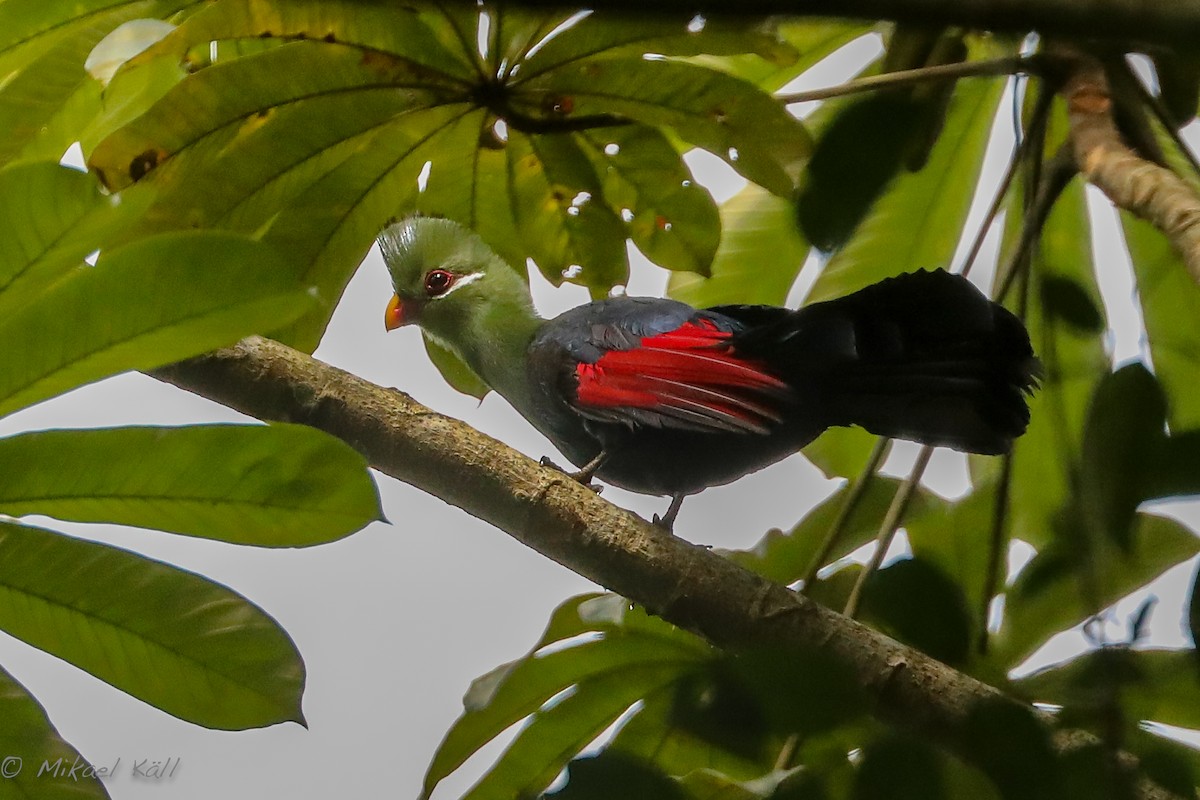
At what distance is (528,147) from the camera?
1.78 meters

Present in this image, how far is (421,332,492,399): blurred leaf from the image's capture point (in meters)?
2.21

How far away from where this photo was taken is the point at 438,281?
210 centimetres

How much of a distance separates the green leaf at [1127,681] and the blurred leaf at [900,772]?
4.9 inches

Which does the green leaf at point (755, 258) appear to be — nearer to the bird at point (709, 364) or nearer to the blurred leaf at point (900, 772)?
the bird at point (709, 364)

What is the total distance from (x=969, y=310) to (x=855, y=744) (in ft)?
2.63

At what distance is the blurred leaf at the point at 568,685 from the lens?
145 cm

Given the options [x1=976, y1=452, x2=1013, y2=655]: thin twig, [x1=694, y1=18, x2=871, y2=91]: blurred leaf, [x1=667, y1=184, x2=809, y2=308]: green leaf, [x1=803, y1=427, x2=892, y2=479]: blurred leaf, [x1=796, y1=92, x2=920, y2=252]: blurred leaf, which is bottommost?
[x1=796, y1=92, x2=920, y2=252]: blurred leaf

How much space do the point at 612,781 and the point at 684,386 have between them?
38.2 inches

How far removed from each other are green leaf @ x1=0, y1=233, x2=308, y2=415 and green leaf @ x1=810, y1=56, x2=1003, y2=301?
121 cm

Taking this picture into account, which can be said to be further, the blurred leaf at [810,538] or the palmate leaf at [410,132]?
the blurred leaf at [810,538]

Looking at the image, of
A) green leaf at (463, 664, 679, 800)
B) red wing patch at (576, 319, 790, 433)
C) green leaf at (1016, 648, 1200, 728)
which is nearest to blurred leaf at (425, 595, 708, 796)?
green leaf at (463, 664, 679, 800)

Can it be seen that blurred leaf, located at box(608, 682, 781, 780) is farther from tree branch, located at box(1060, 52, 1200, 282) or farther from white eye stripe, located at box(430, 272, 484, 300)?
white eye stripe, located at box(430, 272, 484, 300)

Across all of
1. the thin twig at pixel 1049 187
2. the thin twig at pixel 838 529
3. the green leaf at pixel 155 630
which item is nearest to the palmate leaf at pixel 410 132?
the thin twig at pixel 1049 187

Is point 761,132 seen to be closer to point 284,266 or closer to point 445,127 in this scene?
point 445,127
